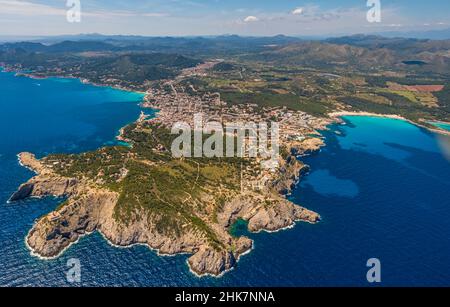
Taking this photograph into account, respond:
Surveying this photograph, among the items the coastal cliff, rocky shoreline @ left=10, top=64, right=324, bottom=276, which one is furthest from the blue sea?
the coastal cliff

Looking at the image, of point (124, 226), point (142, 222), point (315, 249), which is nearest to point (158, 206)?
point (142, 222)

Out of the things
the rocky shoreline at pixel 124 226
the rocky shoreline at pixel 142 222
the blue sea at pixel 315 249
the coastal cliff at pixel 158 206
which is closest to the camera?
the blue sea at pixel 315 249

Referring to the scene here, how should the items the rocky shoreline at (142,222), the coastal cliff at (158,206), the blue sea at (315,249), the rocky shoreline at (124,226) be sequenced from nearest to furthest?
1. the blue sea at (315,249)
2. the rocky shoreline at (124,226)
3. the rocky shoreline at (142,222)
4. the coastal cliff at (158,206)

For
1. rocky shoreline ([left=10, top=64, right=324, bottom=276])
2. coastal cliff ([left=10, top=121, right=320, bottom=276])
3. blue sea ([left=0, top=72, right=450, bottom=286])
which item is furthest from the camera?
coastal cliff ([left=10, top=121, right=320, bottom=276])

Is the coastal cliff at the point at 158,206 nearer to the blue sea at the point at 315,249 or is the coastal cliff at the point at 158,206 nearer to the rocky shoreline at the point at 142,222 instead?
the rocky shoreline at the point at 142,222

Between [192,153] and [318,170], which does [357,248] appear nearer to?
[318,170]

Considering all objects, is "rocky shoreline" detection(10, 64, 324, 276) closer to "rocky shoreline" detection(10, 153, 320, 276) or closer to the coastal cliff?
"rocky shoreline" detection(10, 153, 320, 276)

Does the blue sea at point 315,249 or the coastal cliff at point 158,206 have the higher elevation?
the coastal cliff at point 158,206

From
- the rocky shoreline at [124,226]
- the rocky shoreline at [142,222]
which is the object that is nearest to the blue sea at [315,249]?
the rocky shoreline at [124,226]

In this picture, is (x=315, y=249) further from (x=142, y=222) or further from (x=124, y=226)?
(x=124, y=226)
